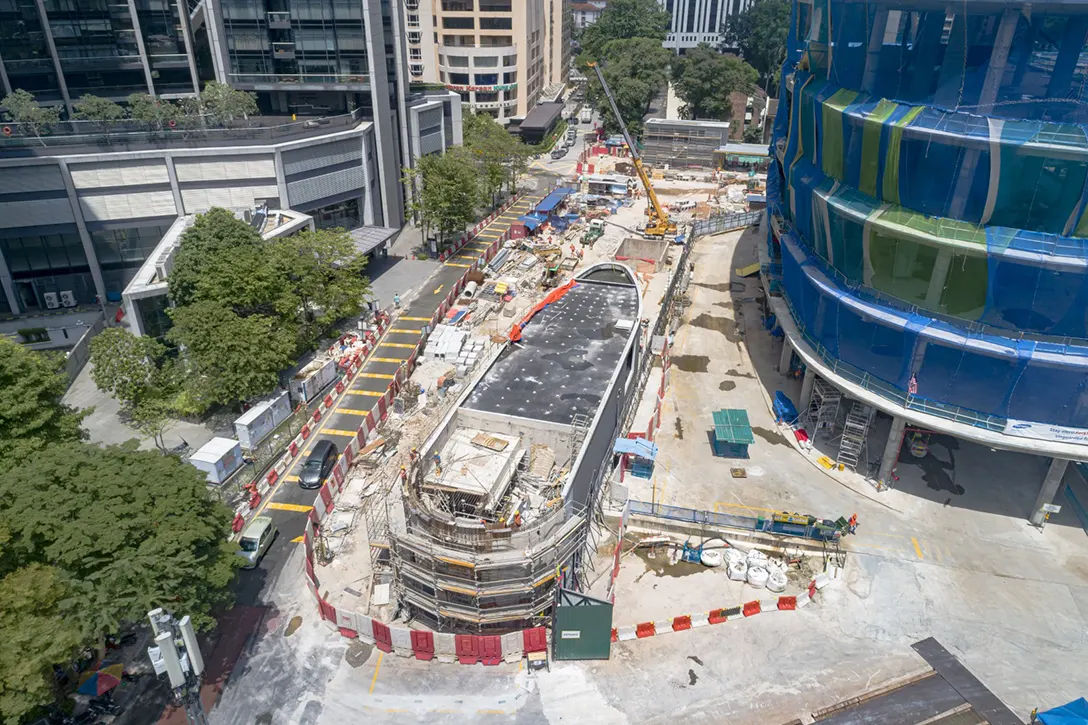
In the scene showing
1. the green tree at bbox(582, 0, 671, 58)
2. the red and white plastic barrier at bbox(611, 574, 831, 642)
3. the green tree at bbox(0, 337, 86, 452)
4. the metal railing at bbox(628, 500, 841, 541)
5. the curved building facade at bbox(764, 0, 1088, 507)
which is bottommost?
the red and white plastic barrier at bbox(611, 574, 831, 642)

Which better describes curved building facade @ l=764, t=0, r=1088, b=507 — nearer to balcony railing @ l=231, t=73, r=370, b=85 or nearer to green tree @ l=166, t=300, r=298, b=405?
green tree @ l=166, t=300, r=298, b=405

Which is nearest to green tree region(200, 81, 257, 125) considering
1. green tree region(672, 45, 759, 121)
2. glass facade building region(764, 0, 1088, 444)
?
glass facade building region(764, 0, 1088, 444)

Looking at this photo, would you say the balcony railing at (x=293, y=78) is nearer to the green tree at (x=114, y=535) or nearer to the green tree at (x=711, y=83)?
the green tree at (x=114, y=535)

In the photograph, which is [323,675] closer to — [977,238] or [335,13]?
[977,238]

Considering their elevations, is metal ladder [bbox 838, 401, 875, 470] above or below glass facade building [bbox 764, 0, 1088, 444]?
below

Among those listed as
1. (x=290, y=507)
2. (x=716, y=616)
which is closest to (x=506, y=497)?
(x=716, y=616)

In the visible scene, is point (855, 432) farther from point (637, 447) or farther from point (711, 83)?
point (711, 83)

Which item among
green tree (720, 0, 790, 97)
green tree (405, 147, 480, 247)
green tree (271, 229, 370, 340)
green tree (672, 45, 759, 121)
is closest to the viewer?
green tree (271, 229, 370, 340)
